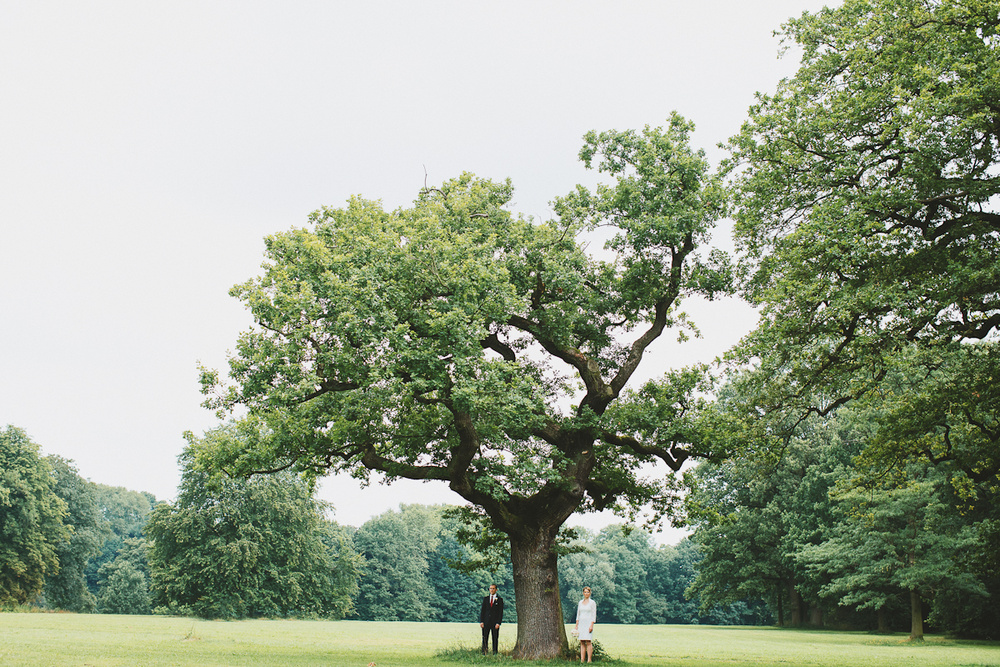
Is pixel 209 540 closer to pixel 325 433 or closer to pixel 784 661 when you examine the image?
pixel 325 433

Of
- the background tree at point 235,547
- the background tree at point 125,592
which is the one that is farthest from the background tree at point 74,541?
the background tree at point 235,547

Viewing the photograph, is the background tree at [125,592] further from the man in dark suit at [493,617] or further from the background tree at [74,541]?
the man in dark suit at [493,617]

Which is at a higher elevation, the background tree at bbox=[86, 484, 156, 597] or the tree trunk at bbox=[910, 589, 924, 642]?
the background tree at bbox=[86, 484, 156, 597]

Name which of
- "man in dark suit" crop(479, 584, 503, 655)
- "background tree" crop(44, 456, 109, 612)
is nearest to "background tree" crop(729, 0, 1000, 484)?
"man in dark suit" crop(479, 584, 503, 655)

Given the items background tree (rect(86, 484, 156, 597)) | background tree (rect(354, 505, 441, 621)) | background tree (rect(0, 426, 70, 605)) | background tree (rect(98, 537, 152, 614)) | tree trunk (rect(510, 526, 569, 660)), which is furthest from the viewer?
background tree (rect(86, 484, 156, 597))

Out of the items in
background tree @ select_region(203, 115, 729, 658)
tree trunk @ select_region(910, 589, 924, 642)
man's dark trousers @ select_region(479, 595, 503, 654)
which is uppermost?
background tree @ select_region(203, 115, 729, 658)

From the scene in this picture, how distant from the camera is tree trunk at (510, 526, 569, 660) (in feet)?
59.8

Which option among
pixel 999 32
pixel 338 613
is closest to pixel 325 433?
pixel 999 32

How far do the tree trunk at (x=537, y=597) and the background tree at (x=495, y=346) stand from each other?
4 centimetres

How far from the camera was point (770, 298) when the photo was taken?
623 inches

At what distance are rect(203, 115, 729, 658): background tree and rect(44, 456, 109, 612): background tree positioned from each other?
53393 millimetres

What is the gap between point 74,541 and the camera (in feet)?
213

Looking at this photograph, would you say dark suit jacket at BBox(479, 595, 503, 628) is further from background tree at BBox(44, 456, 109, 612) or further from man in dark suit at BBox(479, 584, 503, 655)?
background tree at BBox(44, 456, 109, 612)

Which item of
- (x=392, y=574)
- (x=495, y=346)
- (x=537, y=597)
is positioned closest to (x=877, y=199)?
(x=495, y=346)
